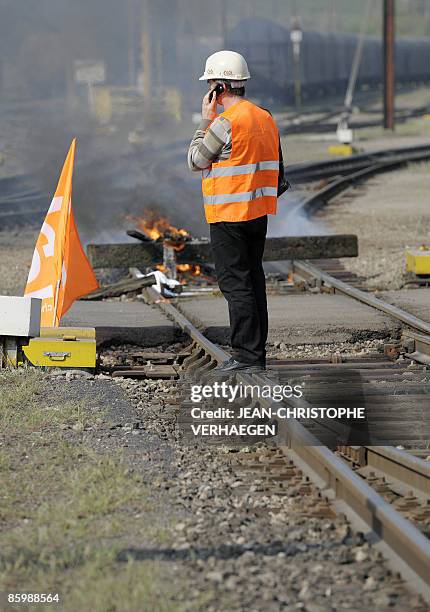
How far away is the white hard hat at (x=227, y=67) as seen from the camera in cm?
771

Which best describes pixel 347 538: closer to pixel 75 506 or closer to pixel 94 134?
pixel 75 506

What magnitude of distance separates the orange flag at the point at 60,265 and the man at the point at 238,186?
6.37ft

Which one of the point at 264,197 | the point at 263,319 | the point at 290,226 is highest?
the point at 264,197

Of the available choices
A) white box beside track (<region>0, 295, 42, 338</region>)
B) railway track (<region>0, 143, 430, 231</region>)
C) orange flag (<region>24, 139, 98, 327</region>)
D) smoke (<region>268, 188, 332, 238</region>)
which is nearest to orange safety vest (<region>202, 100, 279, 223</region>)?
white box beside track (<region>0, 295, 42, 338</region>)

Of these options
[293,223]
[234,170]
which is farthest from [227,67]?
[293,223]

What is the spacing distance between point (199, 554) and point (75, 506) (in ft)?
2.61

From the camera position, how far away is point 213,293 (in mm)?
12805

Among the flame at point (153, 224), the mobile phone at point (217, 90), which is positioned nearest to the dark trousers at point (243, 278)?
the mobile phone at point (217, 90)

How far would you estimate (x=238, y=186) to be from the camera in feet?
25.8

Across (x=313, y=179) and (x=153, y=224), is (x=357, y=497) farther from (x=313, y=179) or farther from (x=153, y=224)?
(x=313, y=179)

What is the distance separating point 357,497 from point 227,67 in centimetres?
319

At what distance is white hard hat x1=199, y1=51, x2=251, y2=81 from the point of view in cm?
771

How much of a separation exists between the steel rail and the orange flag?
7.67ft

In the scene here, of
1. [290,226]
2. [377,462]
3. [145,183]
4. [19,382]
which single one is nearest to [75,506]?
[377,462]
